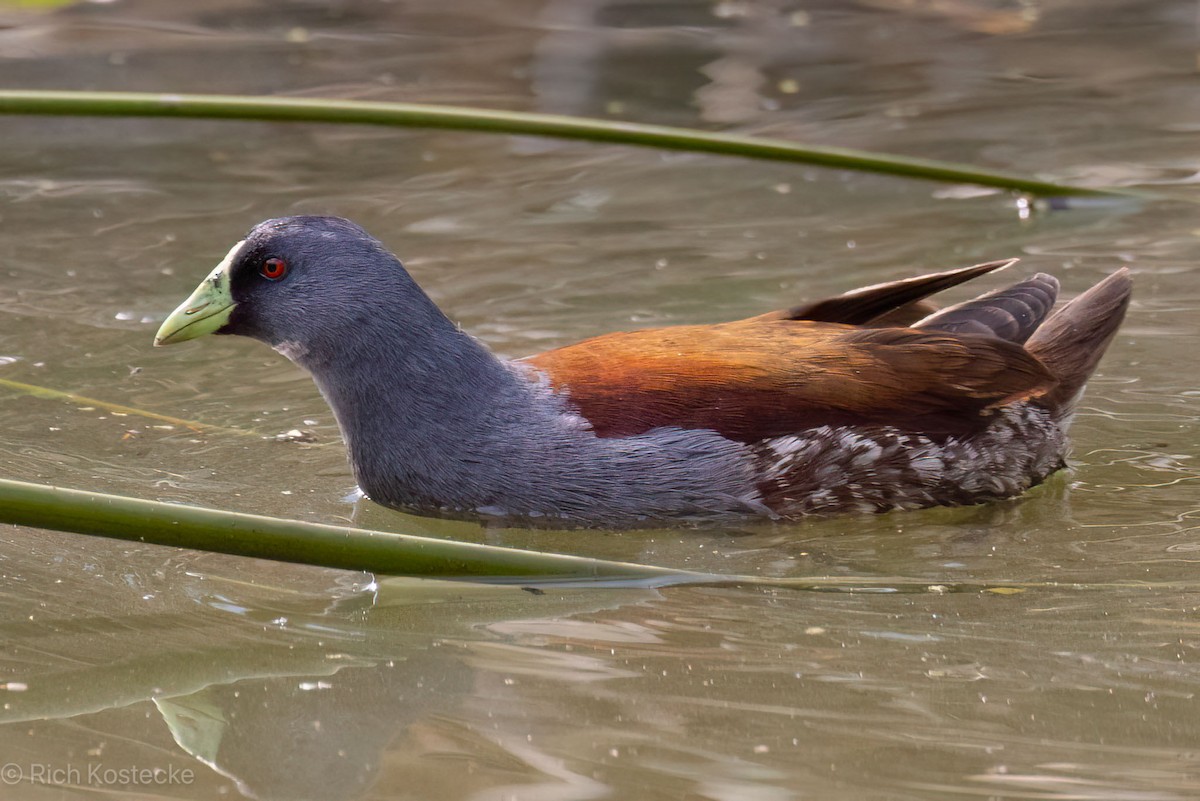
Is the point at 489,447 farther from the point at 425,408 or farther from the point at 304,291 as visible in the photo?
the point at 304,291

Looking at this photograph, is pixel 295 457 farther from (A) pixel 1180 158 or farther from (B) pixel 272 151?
(A) pixel 1180 158

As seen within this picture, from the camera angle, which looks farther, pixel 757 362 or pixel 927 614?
pixel 757 362

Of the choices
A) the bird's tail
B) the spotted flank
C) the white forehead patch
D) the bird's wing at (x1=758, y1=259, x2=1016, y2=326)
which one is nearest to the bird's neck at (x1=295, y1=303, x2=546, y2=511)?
the white forehead patch

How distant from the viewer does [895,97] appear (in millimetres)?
9938

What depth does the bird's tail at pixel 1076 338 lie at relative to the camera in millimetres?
5535

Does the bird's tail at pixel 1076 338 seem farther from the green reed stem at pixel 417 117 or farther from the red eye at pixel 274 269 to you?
the red eye at pixel 274 269

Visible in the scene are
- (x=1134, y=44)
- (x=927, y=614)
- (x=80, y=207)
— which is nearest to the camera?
(x=927, y=614)

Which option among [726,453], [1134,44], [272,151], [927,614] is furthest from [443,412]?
[1134,44]

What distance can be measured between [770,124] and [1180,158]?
2210 mm

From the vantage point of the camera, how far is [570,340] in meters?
6.77

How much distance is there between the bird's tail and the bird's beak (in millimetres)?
2617

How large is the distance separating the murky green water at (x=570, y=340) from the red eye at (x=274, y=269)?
2.36 feet

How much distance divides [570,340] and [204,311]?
190 cm

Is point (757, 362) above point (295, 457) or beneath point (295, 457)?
above
